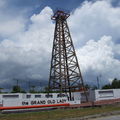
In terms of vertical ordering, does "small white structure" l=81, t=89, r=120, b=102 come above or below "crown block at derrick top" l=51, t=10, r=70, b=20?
below

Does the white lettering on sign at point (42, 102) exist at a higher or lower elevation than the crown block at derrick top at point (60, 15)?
lower

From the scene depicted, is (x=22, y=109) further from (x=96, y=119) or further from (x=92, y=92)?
(x=92, y=92)

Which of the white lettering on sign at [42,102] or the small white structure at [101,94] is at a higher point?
the small white structure at [101,94]

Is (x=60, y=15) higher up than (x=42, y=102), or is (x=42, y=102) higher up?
(x=60, y=15)

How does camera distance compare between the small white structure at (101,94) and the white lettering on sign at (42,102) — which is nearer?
the white lettering on sign at (42,102)

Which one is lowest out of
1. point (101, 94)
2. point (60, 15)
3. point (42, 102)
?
point (42, 102)

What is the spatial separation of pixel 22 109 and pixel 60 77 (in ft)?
52.8

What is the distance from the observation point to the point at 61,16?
54.8m

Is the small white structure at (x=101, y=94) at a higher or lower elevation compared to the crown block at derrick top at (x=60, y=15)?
lower

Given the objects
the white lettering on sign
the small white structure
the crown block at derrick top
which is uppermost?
the crown block at derrick top

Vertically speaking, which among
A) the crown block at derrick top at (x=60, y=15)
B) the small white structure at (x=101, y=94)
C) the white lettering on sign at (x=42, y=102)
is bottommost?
the white lettering on sign at (x=42, y=102)

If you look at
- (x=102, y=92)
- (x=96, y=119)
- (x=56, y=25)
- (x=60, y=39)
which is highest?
(x=56, y=25)

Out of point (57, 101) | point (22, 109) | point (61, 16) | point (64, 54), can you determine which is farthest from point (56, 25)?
point (22, 109)

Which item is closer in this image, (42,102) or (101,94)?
(42,102)
